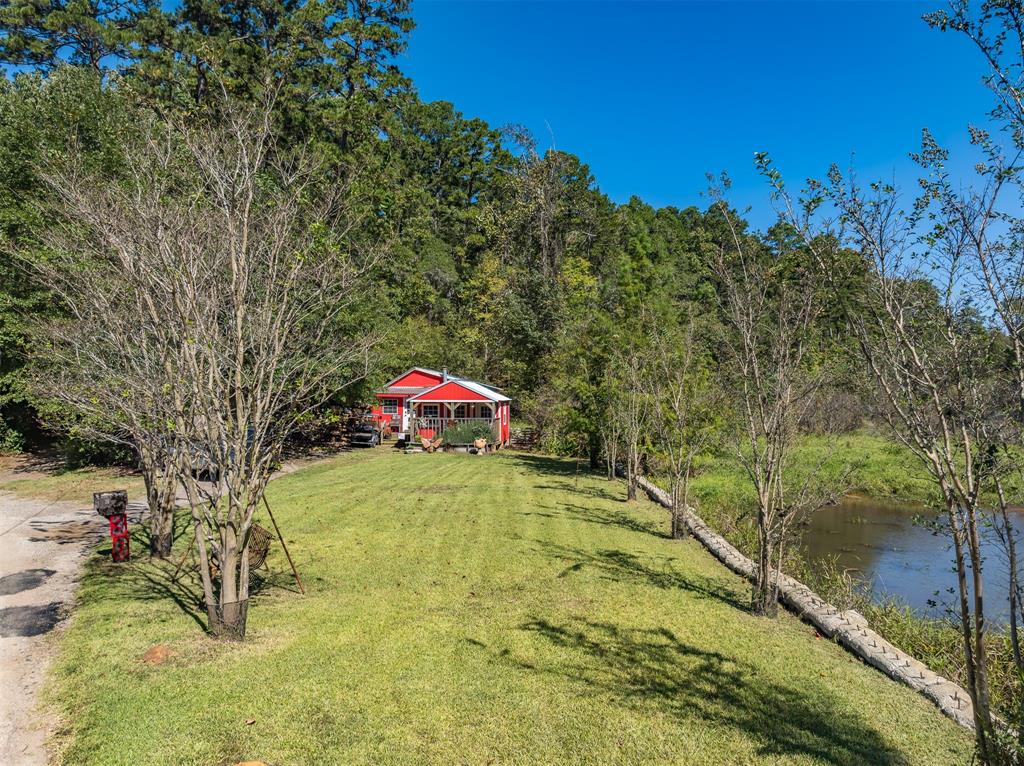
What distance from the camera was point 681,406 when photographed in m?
12.3

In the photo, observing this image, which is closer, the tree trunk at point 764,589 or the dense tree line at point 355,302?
the dense tree line at point 355,302

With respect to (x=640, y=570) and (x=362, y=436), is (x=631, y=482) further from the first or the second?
(x=362, y=436)

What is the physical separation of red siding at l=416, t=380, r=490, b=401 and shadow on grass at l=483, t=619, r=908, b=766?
70.1 ft

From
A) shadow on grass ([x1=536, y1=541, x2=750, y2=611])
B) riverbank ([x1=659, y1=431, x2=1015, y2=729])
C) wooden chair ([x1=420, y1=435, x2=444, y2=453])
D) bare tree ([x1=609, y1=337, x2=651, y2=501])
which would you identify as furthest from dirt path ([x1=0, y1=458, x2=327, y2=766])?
wooden chair ([x1=420, y1=435, x2=444, y2=453])

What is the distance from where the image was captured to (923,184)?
396cm

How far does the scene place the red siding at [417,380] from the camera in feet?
104

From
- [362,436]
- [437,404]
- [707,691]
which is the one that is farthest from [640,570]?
[437,404]

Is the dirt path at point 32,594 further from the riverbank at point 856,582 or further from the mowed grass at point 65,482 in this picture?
the riverbank at point 856,582

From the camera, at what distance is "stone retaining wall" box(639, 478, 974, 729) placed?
5.29m

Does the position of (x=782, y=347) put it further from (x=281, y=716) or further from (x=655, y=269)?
(x=655, y=269)

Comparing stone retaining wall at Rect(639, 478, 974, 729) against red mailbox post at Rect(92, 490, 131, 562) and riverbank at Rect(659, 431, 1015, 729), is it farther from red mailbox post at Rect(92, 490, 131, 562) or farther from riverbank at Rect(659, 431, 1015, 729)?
red mailbox post at Rect(92, 490, 131, 562)

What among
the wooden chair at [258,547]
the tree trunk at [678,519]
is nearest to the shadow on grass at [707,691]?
the wooden chair at [258,547]

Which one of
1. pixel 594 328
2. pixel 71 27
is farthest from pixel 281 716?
pixel 71 27

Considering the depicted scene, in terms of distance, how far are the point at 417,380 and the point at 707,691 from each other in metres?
27.8
